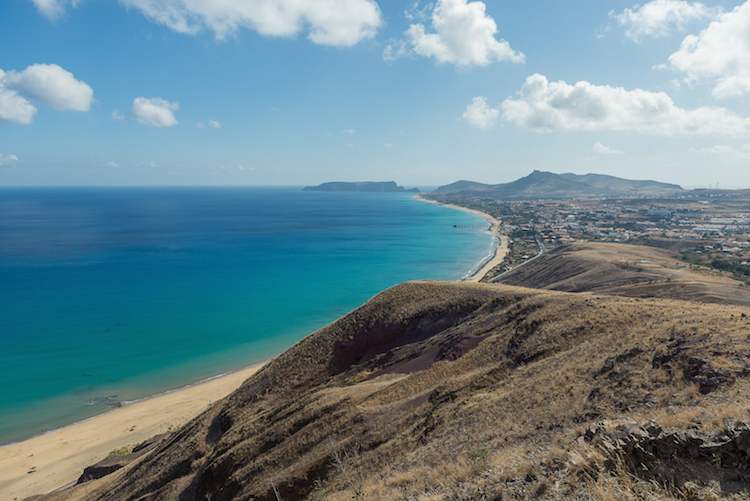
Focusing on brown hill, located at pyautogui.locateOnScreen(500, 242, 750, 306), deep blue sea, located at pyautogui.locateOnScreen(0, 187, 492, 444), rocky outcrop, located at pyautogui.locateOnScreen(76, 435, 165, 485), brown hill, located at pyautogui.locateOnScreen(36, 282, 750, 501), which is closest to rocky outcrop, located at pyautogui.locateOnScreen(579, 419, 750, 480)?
brown hill, located at pyautogui.locateOnScreen(36, 282, 750, 501)

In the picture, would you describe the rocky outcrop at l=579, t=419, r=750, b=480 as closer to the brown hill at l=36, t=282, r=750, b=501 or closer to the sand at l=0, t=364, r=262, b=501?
the brown hill at l=36, t=282, r=750, b=501

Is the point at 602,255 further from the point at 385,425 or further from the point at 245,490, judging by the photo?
the point at 245,490

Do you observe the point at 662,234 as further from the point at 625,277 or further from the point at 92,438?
the point at 92,438

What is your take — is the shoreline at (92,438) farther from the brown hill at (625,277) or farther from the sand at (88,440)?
the brown hill at (625,277)

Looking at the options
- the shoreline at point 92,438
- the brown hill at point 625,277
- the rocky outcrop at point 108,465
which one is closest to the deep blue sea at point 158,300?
the shoreline at point 92,438

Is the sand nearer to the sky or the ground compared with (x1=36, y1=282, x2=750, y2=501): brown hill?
nearer to the ground
